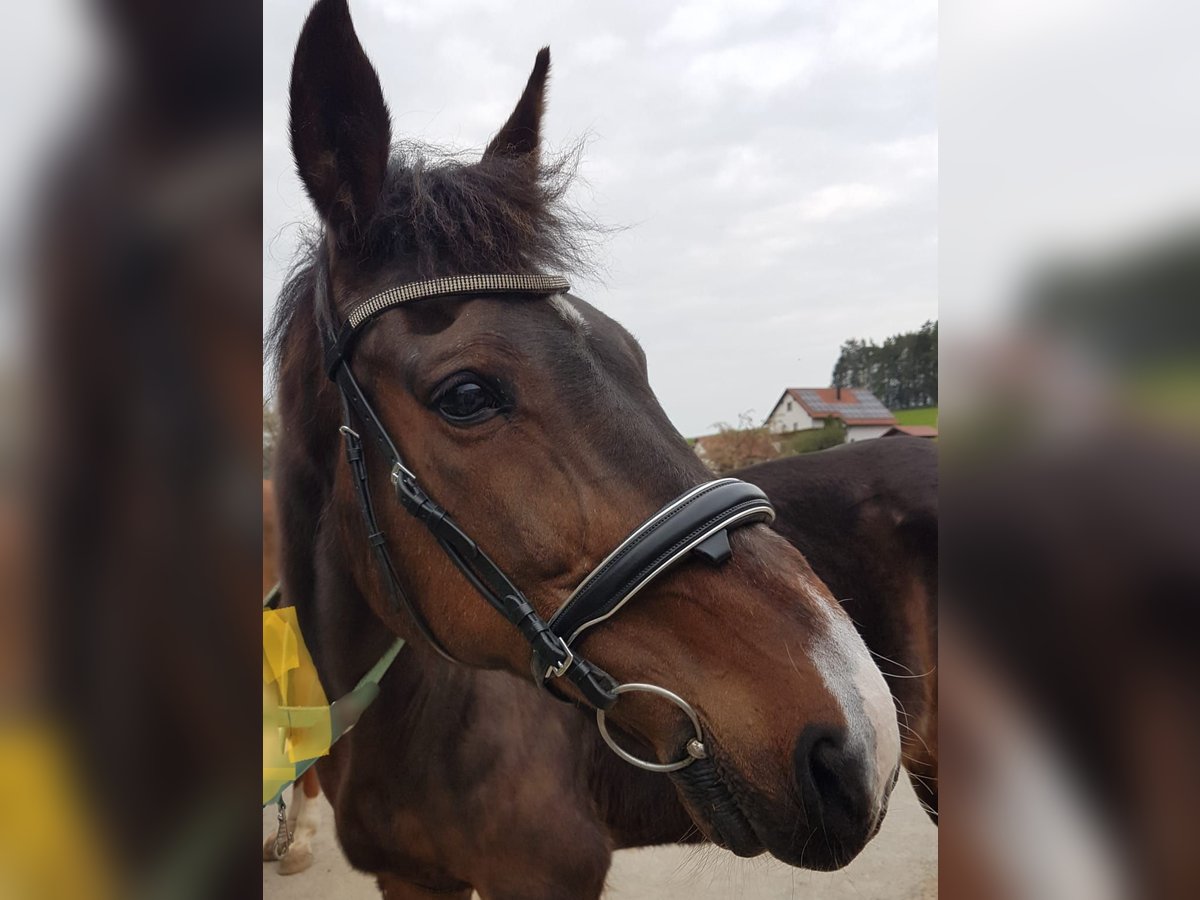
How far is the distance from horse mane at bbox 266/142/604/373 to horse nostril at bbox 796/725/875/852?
104cm

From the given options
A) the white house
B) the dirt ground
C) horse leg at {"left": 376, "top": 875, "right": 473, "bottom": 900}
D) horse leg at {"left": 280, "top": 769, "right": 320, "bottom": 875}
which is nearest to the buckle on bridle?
horse leg at {"left": 376, "top": 875, "right": 473, "bottom": 900}

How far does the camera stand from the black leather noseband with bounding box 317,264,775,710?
4.04 feet

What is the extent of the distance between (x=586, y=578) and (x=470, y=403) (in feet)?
1.31

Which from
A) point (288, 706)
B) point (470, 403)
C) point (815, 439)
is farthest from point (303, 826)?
point (815, 439)

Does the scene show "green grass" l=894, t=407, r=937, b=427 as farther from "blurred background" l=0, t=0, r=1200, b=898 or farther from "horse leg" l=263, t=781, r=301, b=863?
"horse leg" l=263, t=781, r=301, b=863

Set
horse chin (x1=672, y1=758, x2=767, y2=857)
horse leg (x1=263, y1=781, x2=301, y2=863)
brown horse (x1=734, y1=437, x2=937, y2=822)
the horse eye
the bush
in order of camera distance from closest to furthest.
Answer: horse chin (x1=672, y1=758, x2=767, y2=857), the horse eye, brown horse (x1=734, y1=437, x2=937, y2=822), horse leg (x1=263, y1=781, x2=301, y2=863), the bush

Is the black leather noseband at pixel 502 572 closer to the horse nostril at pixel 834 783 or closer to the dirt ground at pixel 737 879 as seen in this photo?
the horse nostril at pixel 834 783

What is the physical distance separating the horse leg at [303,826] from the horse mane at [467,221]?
11.2 feet

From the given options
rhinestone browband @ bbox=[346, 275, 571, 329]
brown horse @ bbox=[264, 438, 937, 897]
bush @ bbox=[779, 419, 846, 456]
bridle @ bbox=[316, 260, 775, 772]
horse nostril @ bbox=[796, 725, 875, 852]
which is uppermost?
rhinestone browband @ bbox=[346, 275, 571, 329]

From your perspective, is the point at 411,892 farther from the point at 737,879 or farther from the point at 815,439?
the point at 815,439

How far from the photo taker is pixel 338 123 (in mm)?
1527
